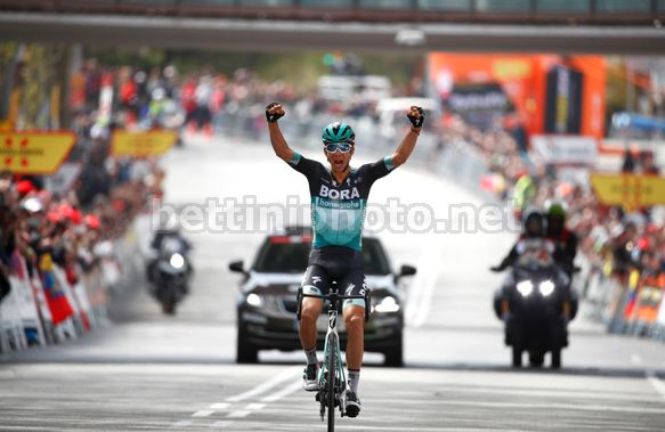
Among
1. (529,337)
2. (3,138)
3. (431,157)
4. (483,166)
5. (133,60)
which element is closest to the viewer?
(529,337)

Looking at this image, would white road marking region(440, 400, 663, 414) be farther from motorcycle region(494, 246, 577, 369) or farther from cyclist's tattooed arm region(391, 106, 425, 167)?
motorcycle region(494, 246, 577, 369)

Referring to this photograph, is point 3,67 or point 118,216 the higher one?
point 3,67

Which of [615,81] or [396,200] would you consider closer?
[396,200]

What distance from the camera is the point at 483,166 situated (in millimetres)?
62000

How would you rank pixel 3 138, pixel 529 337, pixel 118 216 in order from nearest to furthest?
pixel 529 337 → pixel 3 138 → pixel 118 216

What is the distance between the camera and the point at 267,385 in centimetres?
2036

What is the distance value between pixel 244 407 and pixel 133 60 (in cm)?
7707

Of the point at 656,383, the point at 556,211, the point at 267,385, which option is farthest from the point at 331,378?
the point at 556,211

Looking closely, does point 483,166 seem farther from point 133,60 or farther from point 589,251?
point 133,60

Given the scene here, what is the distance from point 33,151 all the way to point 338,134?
1753 cm

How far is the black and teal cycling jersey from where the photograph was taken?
15.3 meters

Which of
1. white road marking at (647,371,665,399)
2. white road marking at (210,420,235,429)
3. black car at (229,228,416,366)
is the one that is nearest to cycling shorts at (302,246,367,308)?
white road marking at (210,420,235,429)

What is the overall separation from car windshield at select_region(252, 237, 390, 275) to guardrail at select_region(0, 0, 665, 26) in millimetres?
14443

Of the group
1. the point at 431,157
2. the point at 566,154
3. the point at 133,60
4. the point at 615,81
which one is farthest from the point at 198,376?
the point at 615,81
